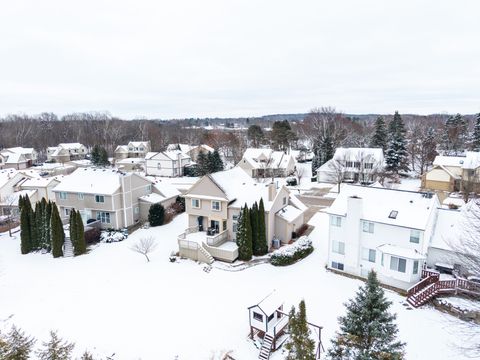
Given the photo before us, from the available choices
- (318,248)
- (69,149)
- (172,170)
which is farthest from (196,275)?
(69,149)

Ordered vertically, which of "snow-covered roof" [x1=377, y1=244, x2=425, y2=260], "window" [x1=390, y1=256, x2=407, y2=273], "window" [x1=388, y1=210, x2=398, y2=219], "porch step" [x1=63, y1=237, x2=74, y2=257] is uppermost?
"window" [x1=388, y1=210, x2=398, y2=219]

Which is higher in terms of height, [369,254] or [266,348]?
[369,254]

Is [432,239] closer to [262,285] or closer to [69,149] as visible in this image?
[262,285]

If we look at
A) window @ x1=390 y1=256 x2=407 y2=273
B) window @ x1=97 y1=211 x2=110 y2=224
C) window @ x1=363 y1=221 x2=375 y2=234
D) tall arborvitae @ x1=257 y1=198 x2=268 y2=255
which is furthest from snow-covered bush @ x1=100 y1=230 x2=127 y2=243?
window @ x1=390 y1=256 x2=407 y2=273

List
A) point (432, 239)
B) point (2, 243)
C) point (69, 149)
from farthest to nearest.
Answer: point (69, 149) < point (2, 243) < point (432, 239)

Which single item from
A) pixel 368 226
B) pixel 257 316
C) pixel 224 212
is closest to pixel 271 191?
pixel 224 212

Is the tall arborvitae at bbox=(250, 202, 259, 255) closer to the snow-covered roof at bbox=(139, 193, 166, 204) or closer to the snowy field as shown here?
the snowy field

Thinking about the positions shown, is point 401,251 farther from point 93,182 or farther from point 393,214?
point 93,182
